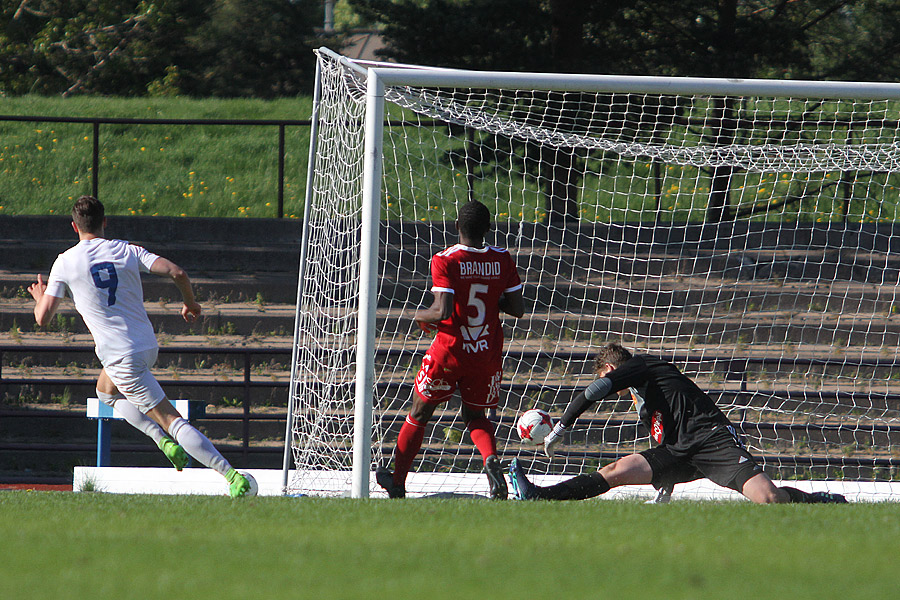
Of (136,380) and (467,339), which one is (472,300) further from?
(136,380)

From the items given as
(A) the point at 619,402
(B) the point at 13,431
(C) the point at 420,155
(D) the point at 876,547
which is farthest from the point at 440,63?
(D) the point at 876,547

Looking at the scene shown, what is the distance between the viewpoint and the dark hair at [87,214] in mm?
5520

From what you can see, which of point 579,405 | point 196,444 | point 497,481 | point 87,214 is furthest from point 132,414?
point 579,405

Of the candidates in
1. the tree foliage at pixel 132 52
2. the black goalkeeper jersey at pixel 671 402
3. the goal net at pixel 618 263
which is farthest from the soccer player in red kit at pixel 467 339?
the tree foliage at pixel 132 52

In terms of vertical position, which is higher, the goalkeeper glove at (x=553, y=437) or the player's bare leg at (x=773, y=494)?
the goalkeeper glove at (x=553, y=437)

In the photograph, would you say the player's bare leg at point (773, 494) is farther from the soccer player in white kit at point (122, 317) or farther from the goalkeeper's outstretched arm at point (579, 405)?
the soccer player in white kit at point (122, 317)

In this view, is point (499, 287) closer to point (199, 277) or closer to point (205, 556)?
point (205, 556)

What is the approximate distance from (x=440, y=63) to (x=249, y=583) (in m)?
9.85

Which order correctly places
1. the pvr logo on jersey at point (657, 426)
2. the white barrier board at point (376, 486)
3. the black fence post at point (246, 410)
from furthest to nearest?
the black fence post at point (246, 410)
the white barrier board at point (376, 486)
the pvr logo on jersey at point (657, 426)

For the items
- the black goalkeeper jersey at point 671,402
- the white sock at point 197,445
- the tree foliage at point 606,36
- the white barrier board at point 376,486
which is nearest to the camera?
the white sock at point 197,445

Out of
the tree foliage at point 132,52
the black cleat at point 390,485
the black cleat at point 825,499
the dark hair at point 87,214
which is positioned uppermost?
the tree foliage at point 132,52

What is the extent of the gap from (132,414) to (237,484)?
81cm

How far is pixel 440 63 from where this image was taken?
12.2 metres

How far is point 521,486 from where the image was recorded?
5.57 meters
